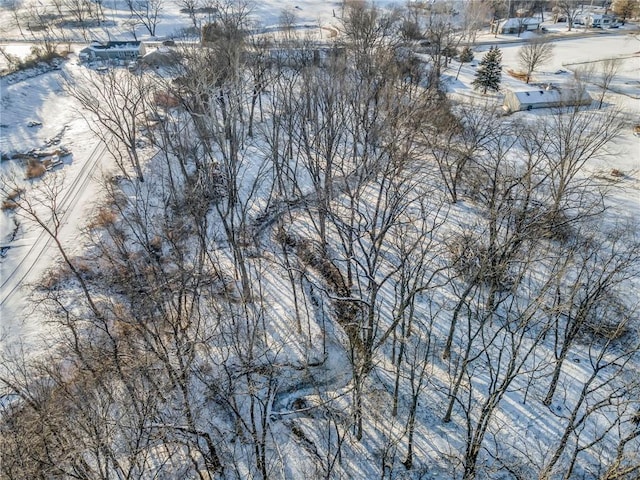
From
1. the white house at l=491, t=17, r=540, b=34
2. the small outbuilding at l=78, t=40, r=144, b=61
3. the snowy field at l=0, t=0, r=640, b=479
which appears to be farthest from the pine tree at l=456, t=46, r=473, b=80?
the small outbuilding at l=78, t=40, r=144, b=61

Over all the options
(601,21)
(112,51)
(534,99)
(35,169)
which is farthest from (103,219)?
(601,21)

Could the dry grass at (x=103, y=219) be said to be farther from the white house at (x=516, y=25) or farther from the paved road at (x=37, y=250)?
the white house at (x=516, y=25)

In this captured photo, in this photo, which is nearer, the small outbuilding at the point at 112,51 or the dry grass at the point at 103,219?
the dry grass at the point at 103,219

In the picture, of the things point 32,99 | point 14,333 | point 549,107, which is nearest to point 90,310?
point 14,333

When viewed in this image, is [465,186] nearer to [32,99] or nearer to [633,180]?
[633,180]

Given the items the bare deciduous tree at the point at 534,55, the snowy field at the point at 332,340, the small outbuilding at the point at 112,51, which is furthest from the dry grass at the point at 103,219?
the bare deciduous tree at the point at 534,55

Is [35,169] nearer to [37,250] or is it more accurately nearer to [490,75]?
[37,250]

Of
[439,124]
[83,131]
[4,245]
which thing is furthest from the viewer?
[83,131]

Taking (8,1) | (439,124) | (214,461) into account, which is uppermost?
(8,1)
